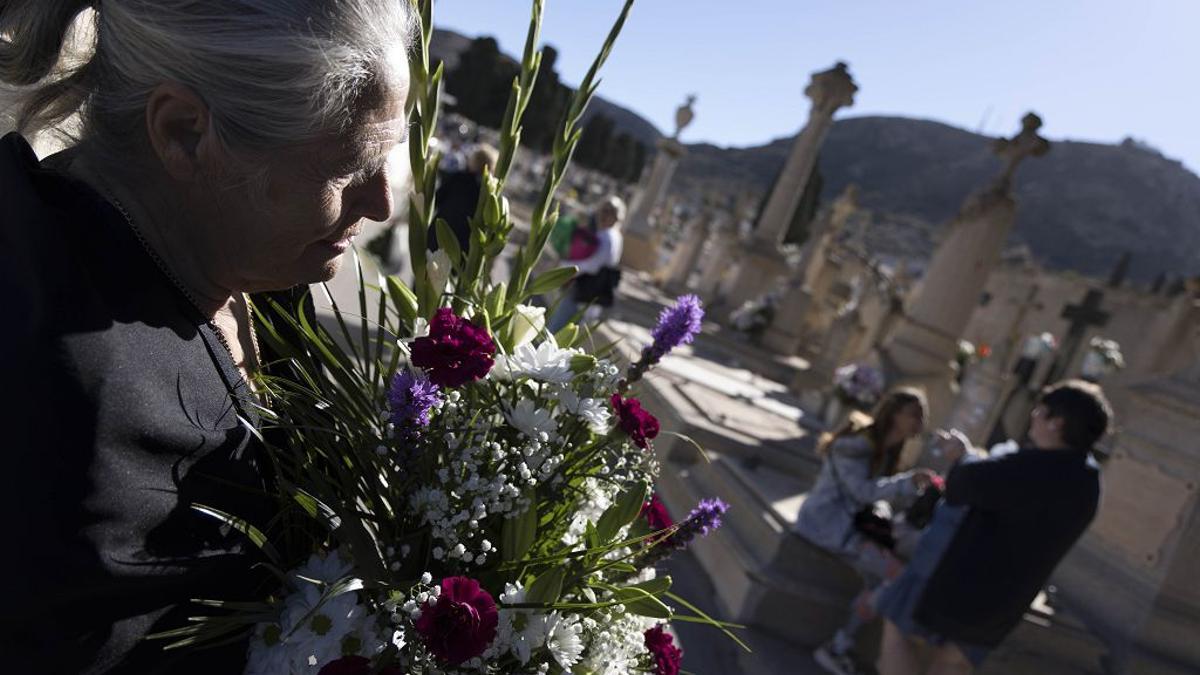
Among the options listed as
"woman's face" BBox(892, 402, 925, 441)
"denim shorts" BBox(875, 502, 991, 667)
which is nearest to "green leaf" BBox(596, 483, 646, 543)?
"denim shorts" BBox(875, 502, 991, 667)

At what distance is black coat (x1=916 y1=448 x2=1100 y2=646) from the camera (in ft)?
11.7

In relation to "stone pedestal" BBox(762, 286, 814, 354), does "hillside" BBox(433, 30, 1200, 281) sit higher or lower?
higher

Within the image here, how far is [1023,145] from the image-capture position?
8164 millimetres

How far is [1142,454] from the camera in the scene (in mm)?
A: 5426

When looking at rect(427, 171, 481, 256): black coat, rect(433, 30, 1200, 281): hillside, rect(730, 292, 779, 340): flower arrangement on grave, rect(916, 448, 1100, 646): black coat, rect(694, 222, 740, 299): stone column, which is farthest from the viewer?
rect(433, 30, 1200, 281): hillside

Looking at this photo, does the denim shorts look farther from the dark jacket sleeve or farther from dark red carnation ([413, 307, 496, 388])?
dark red carnation ([413, 307, 496, 388])

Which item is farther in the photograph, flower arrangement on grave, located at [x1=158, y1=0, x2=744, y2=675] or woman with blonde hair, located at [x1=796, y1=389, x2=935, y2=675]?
woman with blonde hair, located at [x1=796, y1=389, x2=935, y2=675]

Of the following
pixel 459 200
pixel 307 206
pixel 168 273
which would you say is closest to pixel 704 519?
pixel 307 206

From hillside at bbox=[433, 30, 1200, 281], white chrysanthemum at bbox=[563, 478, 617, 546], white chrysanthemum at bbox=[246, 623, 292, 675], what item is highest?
hillside at bbox=[433, 30, 1200, 281]

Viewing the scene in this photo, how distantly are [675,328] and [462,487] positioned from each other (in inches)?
19.7

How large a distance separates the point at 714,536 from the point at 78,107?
4727mm

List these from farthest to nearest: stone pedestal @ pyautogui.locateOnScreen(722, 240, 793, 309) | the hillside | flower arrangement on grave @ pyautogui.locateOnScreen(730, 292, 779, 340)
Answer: the hillside < stone pedestal @ pyautogui.locateOnScreen(722, 240, 793, 309) < flower arrangement on grave @ pyautogui.locateOnScreen(730, 292, 779, 340)

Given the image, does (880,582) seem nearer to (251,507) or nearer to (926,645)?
(926,645)

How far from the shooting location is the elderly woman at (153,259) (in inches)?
34.6
